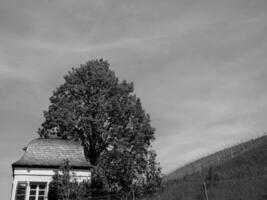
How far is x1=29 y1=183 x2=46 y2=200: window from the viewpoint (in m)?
27.1

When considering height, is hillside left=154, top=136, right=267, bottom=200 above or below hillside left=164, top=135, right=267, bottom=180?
below

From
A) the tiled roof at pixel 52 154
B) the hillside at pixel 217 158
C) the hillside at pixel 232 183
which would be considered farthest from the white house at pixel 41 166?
the hillside at pixel 217 158

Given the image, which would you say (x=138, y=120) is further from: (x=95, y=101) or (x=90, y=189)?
(x=90, y=189)

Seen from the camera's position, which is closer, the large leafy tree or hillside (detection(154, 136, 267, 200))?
hillside (detection(154, 136, 267, 200))

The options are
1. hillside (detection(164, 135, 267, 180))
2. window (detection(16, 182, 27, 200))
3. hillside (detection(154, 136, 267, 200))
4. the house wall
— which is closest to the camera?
hillside (detection(154, 136, 267, 200))

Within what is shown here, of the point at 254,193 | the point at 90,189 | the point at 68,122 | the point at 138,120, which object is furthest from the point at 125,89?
the point at 254,193

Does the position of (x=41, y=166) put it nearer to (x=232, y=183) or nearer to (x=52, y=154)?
(x=52, y=154)

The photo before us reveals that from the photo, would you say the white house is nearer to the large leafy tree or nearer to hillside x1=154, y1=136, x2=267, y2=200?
the large leafy tree

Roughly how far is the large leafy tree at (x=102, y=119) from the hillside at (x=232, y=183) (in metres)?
5.06

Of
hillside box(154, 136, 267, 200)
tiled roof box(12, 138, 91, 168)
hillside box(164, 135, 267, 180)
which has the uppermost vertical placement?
hillside box(164, 135, 267, 180)

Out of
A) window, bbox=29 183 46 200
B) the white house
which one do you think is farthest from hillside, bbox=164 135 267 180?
window, bbox=29 183 46 200

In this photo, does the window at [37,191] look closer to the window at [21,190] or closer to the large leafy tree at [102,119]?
the window at [21,190]

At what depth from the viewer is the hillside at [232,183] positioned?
23.6 meters

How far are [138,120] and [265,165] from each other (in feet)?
47.5
